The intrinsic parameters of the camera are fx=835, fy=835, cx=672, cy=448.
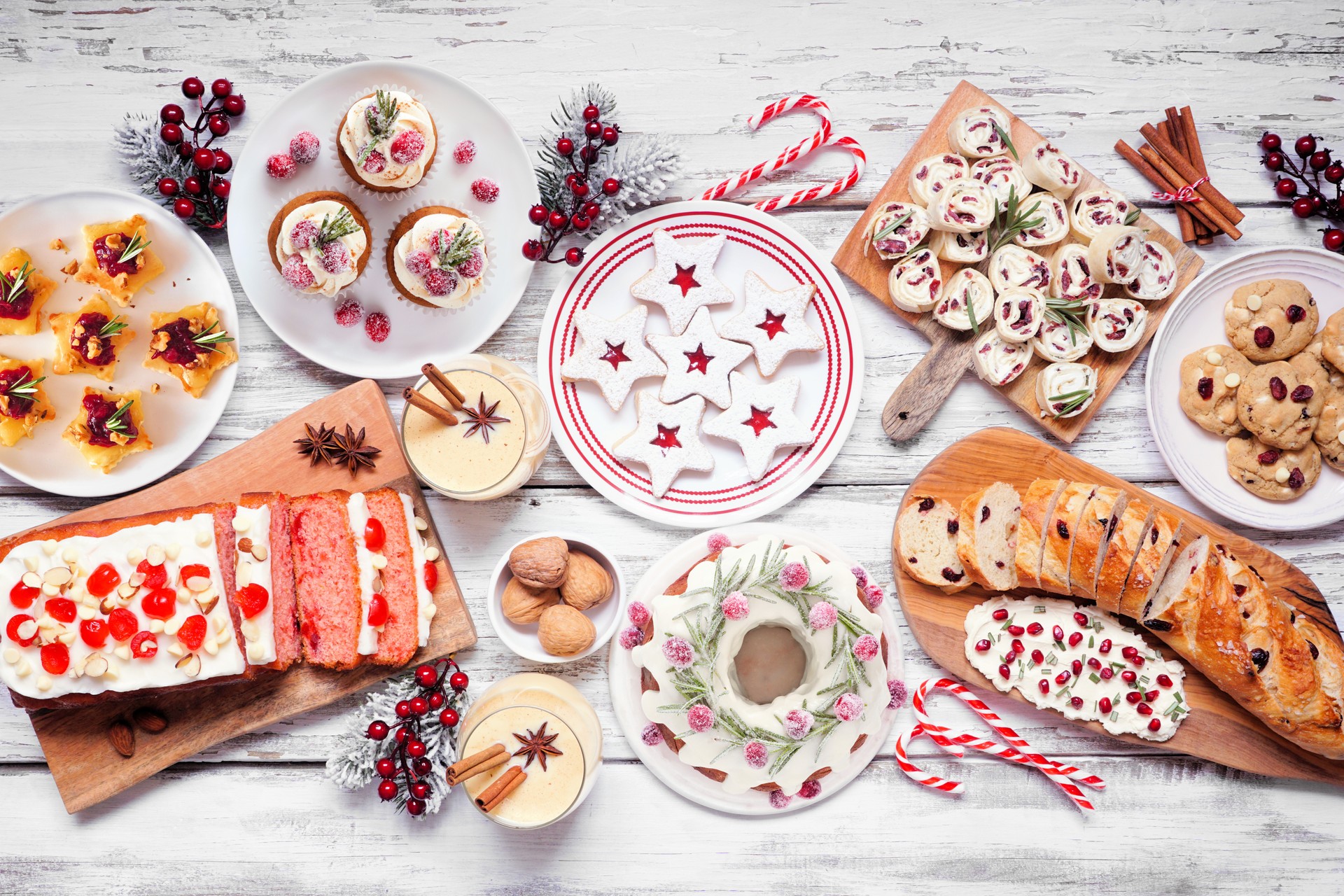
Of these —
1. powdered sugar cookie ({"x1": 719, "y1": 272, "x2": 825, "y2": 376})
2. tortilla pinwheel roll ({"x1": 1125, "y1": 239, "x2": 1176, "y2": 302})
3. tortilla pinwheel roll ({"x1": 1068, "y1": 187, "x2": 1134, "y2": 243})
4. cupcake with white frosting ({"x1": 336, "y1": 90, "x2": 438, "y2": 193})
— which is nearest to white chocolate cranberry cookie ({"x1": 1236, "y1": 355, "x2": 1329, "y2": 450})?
tortilla pinwheel roll ({"x1": 1125, "y1": 239, "x2": 1176, "y2": 302})

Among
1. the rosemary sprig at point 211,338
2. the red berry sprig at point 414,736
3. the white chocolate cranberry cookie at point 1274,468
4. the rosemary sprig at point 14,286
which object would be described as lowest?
the red berry sprig at point 414,736

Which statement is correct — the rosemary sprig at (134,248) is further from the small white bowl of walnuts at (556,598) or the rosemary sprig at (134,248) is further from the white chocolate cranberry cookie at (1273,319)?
the white chocolate cranberry cookie at (1273,319)

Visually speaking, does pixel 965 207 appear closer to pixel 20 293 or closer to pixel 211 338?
pixel 211 338

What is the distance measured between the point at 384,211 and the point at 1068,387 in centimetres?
254

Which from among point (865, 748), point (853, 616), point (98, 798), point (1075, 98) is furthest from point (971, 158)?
point (98, 798)

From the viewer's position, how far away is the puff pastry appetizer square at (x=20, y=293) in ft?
9.30

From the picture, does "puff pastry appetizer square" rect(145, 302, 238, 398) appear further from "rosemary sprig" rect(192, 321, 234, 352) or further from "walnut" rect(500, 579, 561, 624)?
"walnut" rect(500, 579, 561, 624)

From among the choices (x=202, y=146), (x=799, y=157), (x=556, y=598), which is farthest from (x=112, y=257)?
(x=799, y=157)

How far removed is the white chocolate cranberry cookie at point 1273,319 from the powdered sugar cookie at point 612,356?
2098mm

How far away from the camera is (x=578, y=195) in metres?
2.93

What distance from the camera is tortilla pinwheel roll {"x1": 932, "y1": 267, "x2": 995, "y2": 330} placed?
300 centimetres

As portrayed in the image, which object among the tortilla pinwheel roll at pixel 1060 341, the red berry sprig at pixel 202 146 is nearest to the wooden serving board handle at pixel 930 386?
the tortilla pinwheel roll at pixel 1060 341

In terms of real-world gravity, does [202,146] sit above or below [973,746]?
above

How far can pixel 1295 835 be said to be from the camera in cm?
316
